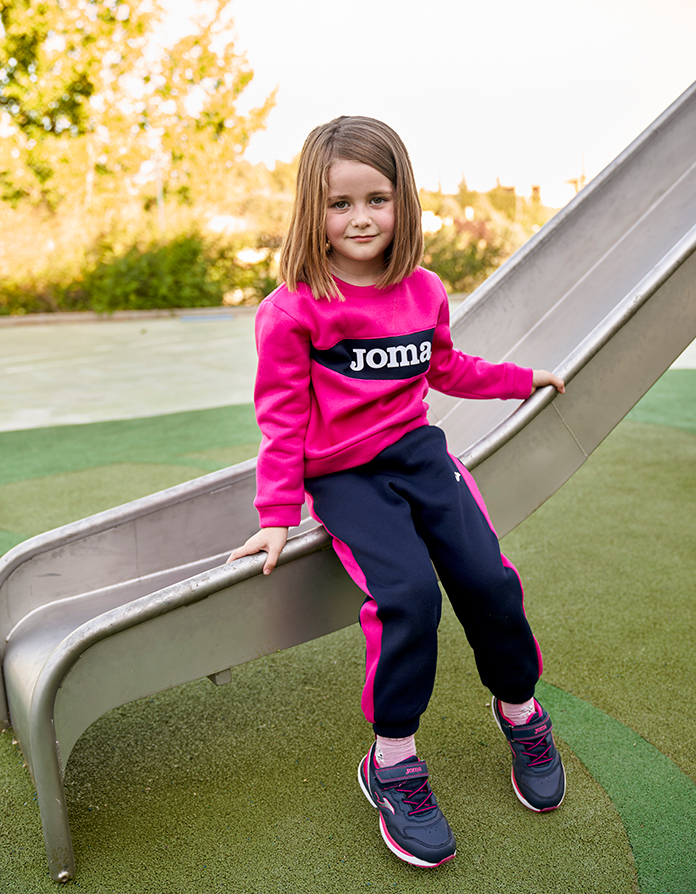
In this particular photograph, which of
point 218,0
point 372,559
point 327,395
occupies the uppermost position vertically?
point 218,0

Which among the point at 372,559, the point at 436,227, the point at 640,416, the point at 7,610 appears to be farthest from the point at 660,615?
the point at 436,227

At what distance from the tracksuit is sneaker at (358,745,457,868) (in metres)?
0.08

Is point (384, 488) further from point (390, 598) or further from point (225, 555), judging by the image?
point (225, 555)

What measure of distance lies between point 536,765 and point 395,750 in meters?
0.28

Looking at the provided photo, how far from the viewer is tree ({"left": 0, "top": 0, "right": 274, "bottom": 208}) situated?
1442 cm

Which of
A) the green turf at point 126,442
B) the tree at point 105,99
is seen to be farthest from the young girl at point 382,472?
the tree at point 105,99

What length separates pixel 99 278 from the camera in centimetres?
1302

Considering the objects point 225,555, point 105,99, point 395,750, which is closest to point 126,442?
point 225,555

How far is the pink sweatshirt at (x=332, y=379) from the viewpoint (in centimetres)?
129

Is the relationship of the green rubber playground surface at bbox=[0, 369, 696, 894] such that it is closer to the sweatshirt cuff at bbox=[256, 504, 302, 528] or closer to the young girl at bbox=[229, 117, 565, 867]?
the young girl at bbox=[229, 117, 565, 867]

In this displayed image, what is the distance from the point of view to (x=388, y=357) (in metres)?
1.35

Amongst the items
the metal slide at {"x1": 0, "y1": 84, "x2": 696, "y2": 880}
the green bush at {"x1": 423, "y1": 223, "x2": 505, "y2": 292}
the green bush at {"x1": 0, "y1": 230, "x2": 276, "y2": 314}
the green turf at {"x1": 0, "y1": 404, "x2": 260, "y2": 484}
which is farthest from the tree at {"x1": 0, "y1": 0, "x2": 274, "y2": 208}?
the metal slide at {"x1": 0, "y1": 84, "x2": 696, "y2": 880}

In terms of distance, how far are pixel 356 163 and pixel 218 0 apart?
17729 mm

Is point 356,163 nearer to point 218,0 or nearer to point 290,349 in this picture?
point 290,349
